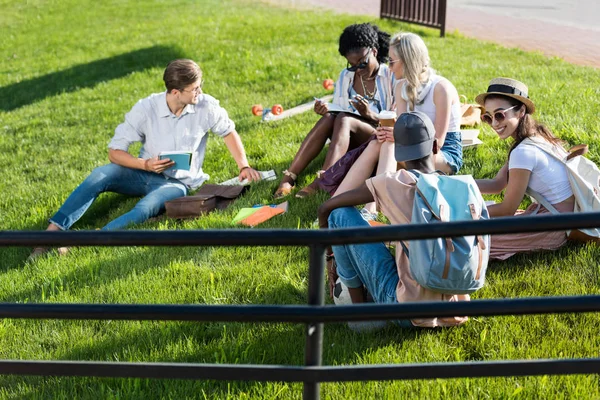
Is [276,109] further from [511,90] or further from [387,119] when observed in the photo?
[511,90]

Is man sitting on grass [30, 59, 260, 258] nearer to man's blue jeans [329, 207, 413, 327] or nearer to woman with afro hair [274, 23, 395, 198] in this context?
woman with afro hair [274, 23, 395, 198]

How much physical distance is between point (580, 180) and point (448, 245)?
1.36 meters

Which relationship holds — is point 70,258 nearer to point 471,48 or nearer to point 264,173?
point 264,173

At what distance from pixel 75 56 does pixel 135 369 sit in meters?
13.4

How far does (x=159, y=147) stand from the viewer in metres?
6.71

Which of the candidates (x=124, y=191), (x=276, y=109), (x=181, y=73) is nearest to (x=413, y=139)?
(x=181, y=73)

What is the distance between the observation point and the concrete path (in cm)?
1233

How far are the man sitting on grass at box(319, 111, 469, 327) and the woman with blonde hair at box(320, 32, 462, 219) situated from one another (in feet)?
4.79

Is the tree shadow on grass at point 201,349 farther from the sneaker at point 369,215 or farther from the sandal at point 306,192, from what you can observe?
the sandal at point 306,192

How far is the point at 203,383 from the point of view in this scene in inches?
139

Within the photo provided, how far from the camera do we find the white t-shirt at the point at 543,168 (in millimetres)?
4422

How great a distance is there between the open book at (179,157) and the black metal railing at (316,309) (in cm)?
405

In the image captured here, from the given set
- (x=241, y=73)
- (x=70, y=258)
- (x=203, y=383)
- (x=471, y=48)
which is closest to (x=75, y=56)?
(x=241, y=73)

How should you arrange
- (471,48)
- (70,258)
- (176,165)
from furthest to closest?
(471,48) → (176,165) → (70,258)
